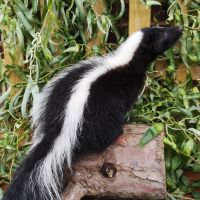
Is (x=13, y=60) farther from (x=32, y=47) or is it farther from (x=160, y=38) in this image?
(x=160, y=38)

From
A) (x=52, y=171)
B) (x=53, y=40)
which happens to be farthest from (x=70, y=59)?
(x=52, y=171)

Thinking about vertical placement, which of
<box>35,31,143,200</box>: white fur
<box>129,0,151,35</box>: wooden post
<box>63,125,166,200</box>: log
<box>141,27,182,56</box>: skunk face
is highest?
<box>129,0,151,35</box>: wooden post

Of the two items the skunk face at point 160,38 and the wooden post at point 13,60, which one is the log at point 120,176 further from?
the wooden post at point 13,60

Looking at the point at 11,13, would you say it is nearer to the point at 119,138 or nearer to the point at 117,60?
the point at 117,60

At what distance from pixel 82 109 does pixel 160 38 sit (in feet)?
2.07

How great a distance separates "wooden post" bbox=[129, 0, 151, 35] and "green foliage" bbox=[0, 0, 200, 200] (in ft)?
0.24

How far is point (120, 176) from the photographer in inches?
75.2

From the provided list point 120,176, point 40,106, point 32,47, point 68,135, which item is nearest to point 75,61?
point 32,47

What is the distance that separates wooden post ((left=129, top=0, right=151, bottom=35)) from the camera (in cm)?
248

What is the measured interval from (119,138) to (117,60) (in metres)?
0.46

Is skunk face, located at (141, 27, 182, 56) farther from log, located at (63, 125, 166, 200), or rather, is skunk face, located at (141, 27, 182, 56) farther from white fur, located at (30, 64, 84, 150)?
log, located at (63, 125, 166, 200)

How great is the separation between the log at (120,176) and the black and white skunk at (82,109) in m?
0.06

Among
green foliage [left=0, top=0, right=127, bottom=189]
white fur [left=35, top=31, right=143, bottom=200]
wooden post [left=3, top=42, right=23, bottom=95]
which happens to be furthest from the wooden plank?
wooden post [left=3, top=42, right=23, bottom=95]

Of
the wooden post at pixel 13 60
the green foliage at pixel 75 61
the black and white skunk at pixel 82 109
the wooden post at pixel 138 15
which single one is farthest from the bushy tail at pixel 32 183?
the wooden post at pixel 138 15
